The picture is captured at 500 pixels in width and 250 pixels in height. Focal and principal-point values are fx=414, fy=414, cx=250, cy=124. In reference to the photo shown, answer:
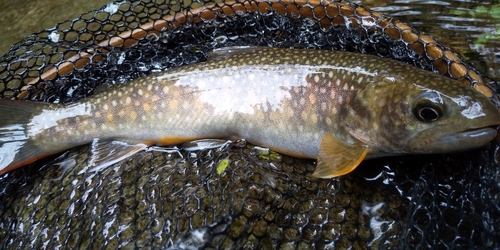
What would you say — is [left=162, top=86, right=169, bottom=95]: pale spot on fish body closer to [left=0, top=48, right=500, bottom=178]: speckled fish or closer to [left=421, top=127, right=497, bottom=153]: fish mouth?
[left=0, top=48, right=500, bottom=178]: speckled fish

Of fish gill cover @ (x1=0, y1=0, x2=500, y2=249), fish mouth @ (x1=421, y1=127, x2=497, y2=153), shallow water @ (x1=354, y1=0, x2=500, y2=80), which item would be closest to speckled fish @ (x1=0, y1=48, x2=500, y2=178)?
fish mouth @ (x1=421, y1=127, x2=497, y2=153)

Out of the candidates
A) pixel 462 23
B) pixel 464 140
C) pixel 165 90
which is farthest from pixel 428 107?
pixel 462 23

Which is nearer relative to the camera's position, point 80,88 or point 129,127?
point 129,127

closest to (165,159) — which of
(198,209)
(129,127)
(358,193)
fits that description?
(129,127)

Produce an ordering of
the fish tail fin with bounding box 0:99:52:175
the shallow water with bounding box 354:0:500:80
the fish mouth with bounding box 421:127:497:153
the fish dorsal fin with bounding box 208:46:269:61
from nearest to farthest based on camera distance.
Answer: the fish mouth with bounding box 421:127:497:153, the fish tail fin with bounding box 0:99:52:175, the fish dorsal fin with bounding box 208:46:269:61, the shallow water with bounding box 354:0:500:80

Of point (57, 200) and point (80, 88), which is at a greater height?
point (80, 88)

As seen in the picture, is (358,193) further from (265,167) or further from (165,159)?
(165,159)

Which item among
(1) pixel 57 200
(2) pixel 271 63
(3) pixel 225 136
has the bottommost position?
(1) pixel 57 200
